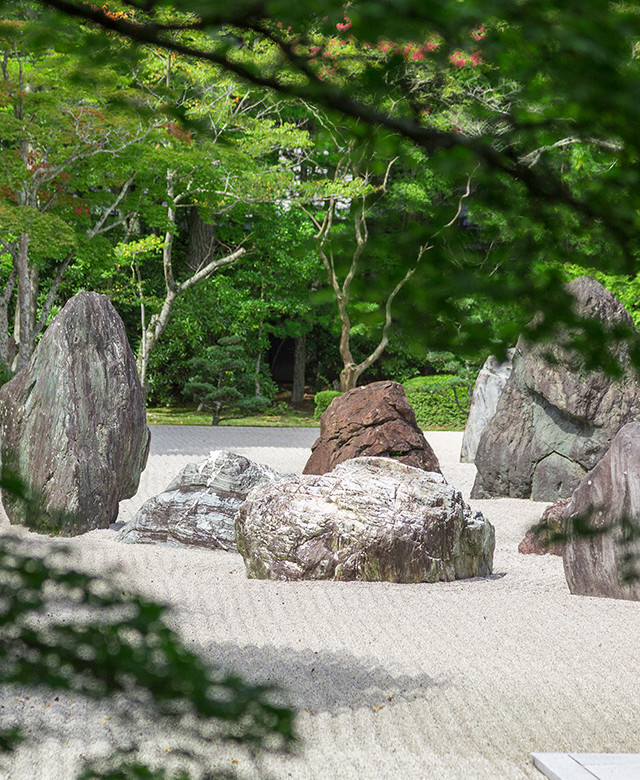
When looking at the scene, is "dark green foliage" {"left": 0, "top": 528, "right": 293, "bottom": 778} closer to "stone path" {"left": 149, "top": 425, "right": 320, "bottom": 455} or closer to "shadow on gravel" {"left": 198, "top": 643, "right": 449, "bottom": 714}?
"shadow on gravel" {"left": 198, "top": 643, "right": 449, "bottom": 714}

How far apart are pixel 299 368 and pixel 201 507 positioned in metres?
16.5

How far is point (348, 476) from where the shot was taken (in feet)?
16.4

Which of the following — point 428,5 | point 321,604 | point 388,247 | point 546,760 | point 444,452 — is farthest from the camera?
point 444,452

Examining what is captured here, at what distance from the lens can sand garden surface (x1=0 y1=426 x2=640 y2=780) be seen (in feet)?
9.57

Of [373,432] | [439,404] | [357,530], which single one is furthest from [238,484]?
[439,404]

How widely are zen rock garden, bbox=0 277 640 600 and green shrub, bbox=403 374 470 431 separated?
9943 millimetres

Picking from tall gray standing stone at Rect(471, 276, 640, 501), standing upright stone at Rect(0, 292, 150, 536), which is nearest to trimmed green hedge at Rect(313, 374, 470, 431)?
tall gray standing stone at Rect(471, 276, 640, 501)

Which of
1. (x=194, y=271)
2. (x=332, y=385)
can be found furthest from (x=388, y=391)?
(x=332, y=385)

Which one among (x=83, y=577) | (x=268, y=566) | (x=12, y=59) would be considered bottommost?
(x=268, y=566)

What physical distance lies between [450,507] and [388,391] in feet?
11.8

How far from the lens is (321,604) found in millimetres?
4320

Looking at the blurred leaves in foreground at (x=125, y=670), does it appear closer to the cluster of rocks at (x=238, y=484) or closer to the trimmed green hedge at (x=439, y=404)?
the cluster of rocks at (x=238, y=484)

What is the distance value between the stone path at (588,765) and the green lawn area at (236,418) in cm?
1499

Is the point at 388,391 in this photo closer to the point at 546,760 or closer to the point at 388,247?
the point at 546,760
